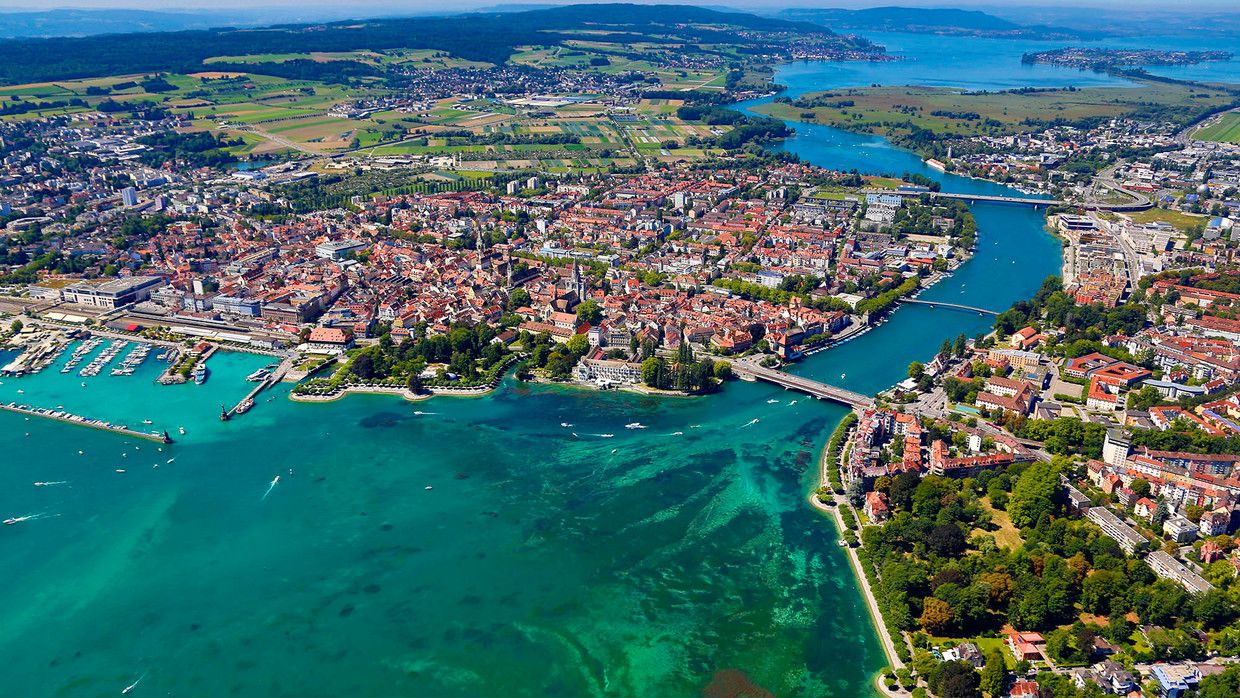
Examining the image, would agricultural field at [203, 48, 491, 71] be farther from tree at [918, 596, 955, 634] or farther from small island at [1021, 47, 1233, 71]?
tree at [918, 596, 955, 634]

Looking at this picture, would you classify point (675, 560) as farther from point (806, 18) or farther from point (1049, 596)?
point (806, 18)

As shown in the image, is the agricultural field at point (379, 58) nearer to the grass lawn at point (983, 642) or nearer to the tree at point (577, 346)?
the tree at point (577, 346)

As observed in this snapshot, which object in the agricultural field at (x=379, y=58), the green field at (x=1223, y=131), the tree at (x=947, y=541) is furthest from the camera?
the agricultural field at (x=379, y=58)

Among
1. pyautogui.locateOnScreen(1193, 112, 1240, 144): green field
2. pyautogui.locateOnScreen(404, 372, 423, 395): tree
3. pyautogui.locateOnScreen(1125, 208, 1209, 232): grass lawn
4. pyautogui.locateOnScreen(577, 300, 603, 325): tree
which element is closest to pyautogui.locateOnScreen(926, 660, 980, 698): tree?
pyautogui.locateOnScreen(404, 372, 423, 395): tree

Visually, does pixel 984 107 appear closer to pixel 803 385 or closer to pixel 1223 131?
pixel 1223 131

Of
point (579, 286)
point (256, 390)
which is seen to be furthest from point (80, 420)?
point (579, 286)

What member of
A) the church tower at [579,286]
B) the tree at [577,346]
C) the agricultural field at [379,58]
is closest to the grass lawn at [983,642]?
the tree at [577,346]
